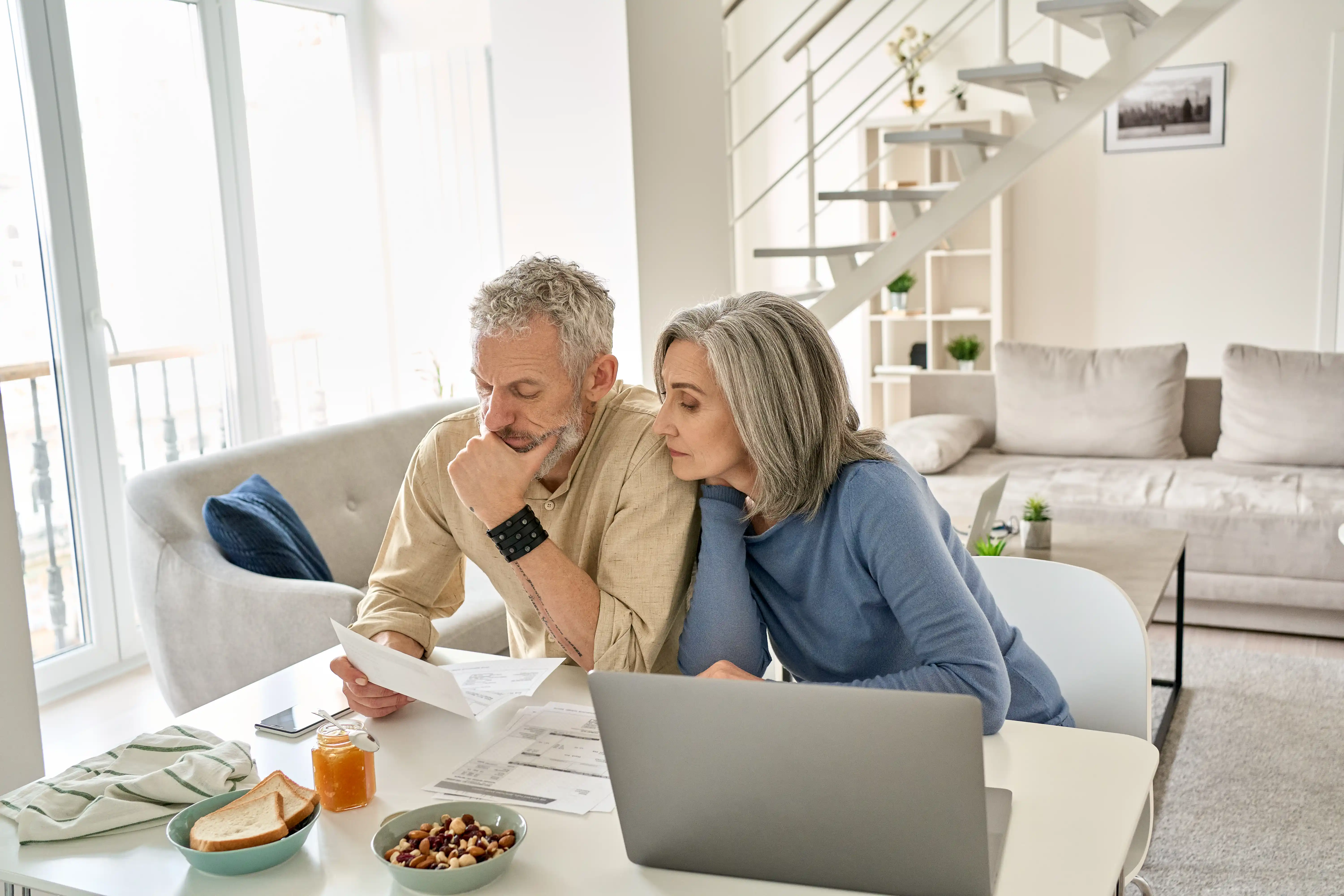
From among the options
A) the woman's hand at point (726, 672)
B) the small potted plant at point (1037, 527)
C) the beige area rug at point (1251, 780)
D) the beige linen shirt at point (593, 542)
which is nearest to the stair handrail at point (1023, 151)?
the small potted plant at point (1037, 527)

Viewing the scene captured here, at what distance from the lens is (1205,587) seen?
365cm

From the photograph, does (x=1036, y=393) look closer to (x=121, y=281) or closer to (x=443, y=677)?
(x=121, y=281)

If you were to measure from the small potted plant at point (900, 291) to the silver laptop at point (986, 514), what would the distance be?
3.20 meters

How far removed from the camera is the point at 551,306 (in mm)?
1540

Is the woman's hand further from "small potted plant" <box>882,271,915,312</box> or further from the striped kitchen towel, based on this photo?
"small potted plant" <box>882,271,915,312</box>

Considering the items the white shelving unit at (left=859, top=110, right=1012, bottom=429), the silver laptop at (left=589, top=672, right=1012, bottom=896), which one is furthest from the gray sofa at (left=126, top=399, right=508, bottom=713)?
the white shelving unit at (left=859, top=110, right=1012, bottom=429)

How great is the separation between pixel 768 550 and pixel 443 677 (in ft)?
1.49

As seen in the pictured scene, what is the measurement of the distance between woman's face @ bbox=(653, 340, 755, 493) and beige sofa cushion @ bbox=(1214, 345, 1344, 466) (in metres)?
3.38

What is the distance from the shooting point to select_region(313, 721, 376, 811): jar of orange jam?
117cm

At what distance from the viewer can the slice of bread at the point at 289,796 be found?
3.59 ft

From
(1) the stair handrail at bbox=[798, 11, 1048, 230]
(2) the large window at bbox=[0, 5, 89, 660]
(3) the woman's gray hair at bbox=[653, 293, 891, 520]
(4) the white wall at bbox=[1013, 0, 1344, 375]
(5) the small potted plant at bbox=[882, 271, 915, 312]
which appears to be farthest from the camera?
(5) the small potted plant at bbox=[882, 271, 915, 312]

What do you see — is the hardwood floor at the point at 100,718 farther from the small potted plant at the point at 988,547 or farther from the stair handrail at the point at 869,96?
the stair handrail at the point at 869,96

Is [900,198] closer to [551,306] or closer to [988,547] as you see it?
[988,547]

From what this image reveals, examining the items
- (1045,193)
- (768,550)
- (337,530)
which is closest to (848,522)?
(768,550)
